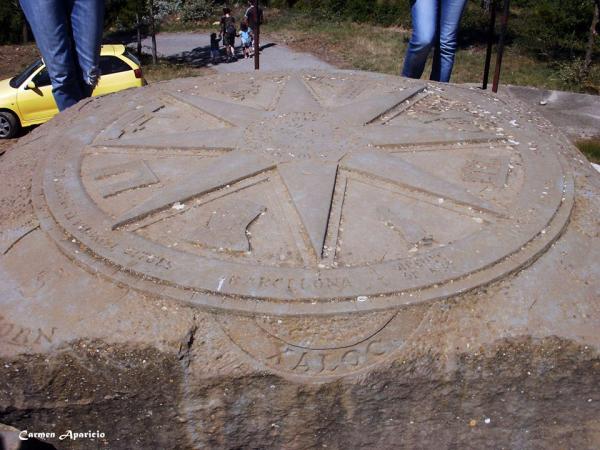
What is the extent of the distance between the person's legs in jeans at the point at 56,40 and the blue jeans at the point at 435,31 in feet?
9.37

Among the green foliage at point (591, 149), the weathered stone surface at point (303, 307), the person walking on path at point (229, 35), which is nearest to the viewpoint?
the weathered stone surface at point (303, 307)

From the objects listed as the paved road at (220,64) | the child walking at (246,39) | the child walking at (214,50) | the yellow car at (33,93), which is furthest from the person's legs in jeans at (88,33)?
the child walking at (246,39)

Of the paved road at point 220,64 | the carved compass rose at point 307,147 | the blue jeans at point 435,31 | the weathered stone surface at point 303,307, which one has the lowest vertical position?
the paved road at point 220,64

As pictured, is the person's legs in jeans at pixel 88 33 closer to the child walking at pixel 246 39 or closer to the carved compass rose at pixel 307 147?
the carved compass rose at pixel 307 147

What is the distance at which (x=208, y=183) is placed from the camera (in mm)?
3285

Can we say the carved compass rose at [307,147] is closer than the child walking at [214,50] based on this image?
Yes

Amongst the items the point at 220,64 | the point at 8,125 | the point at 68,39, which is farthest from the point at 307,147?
the point at 220,64

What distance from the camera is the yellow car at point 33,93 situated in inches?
345

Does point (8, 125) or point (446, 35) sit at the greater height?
point (446, 35)

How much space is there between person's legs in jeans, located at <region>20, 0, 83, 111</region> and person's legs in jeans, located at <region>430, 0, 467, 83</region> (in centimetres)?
→ 311

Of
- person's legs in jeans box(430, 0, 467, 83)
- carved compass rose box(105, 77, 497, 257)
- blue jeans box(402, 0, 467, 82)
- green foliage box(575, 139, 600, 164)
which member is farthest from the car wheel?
green foliage box(575, 139, 600, 164)

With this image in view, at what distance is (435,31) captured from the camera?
17.6 ft

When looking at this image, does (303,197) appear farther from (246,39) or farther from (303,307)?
(246,39)

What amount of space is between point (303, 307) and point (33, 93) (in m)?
7.73
